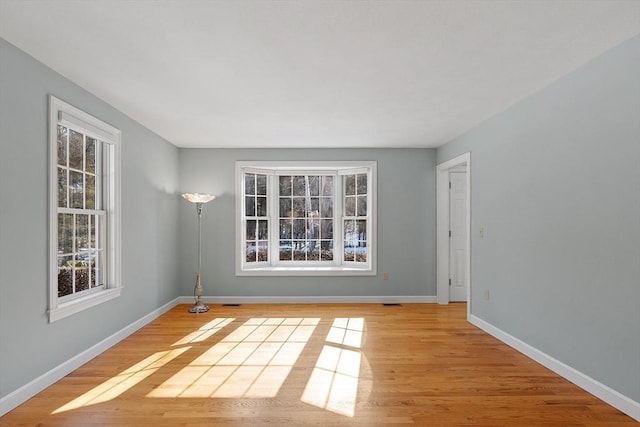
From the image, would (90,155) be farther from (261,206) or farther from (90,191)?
(261,206)

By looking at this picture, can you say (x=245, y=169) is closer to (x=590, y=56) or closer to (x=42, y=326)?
(x=42, y=326)

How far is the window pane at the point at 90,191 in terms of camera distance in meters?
3.39

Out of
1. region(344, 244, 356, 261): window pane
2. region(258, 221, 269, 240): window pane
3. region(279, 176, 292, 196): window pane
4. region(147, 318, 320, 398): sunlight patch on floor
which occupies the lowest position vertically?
region(147, 318, 320, 398): sunlight patch on floor

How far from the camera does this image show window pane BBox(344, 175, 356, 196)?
586cm

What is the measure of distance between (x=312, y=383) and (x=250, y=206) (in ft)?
11.4

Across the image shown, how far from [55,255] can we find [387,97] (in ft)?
10.2

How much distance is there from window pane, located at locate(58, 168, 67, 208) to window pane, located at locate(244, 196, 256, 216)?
2.84m

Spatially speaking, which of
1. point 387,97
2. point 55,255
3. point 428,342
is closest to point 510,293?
A: point 428,342

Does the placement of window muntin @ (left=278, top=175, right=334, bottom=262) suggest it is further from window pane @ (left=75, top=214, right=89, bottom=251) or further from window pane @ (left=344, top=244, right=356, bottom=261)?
window pane @ (left=75, top=214, right=89, bottom=251)

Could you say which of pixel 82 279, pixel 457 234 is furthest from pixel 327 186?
pixel 82 279

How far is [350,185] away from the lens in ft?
19.3

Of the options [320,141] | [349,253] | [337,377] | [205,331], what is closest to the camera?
[337,377]

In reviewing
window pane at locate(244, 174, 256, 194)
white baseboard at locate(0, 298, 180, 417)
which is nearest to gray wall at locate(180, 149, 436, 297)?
window pane at locate(244, 174, 256, 194)

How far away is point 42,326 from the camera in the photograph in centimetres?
268
